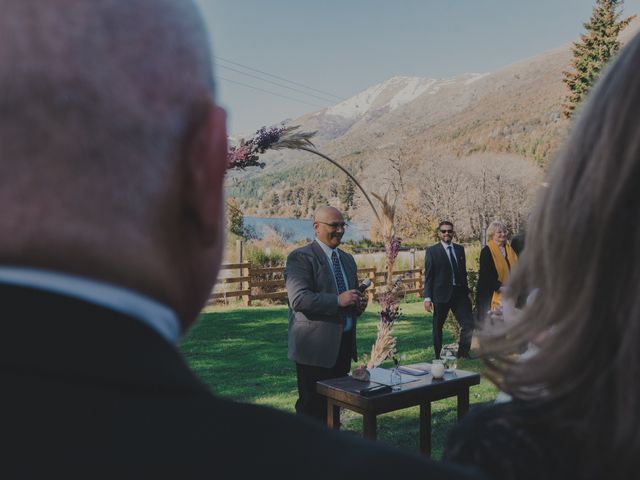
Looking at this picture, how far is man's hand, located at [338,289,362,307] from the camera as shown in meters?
5.25

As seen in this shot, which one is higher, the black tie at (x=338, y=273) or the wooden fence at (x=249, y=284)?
the black tie at (x=338, y=273)

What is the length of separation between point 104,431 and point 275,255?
2102 cm

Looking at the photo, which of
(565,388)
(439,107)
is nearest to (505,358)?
(565,388)

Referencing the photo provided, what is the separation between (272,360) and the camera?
30.5 ft

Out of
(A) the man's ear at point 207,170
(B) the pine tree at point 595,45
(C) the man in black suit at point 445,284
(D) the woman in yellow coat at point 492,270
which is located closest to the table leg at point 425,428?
(D) the woman in yellow coat at point 492,270

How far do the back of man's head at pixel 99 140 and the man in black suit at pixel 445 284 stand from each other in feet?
27.8

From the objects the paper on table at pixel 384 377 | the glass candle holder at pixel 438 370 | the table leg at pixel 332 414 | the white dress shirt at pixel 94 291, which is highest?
the white dress shirt at pixel 94 291

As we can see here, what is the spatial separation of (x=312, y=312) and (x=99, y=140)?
15.5 ft

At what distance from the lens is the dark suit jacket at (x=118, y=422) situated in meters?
0.49

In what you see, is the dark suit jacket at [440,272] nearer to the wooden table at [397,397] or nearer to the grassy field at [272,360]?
the grassy field at [272,360]

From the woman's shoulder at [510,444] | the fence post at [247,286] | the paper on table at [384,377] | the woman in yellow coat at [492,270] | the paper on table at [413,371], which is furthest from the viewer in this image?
Result: the fence post at [247,286]

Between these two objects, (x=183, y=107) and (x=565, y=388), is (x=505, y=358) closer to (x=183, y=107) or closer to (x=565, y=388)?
(x=565, y=388)

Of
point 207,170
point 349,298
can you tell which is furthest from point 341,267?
point 207,170

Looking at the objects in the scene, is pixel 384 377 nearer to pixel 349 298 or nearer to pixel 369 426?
pixel 369 426
